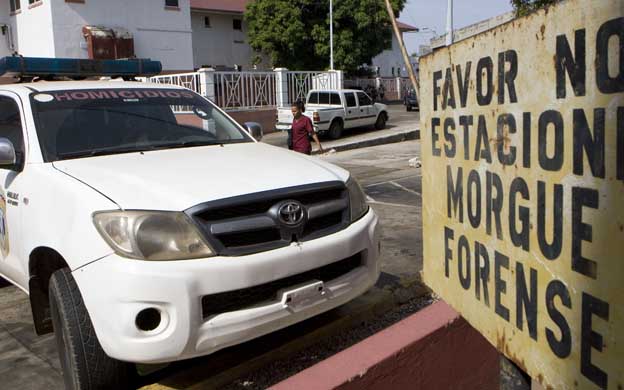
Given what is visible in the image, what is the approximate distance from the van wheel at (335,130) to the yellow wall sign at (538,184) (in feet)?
59.3

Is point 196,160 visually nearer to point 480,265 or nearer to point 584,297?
point 480,265

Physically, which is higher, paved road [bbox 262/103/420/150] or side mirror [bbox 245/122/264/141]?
side mirror [bbox 245/122/264/141]

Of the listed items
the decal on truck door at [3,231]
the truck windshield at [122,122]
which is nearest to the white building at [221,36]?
the truck windshield at [122,122]

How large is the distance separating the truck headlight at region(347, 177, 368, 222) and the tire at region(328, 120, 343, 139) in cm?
1628

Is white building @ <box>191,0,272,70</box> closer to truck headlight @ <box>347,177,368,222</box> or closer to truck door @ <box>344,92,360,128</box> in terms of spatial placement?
truck door @ <box>344,92,360,128</box>

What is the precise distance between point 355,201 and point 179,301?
4.37 ft

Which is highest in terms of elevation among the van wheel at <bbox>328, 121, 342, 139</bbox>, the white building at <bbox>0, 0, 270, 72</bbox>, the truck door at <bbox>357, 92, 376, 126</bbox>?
the white building at <bbox>0, 0, 270, 72</bbox>

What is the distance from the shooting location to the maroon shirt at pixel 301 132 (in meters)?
9.95

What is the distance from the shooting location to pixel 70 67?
5.03 meters

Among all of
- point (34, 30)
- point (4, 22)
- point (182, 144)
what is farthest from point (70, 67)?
point (4, 22)

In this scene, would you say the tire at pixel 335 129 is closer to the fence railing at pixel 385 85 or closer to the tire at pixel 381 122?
the tire at pixel 381 122

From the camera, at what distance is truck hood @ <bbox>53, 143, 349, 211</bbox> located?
9.59 ft

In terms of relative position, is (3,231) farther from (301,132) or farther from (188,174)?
(301,132)

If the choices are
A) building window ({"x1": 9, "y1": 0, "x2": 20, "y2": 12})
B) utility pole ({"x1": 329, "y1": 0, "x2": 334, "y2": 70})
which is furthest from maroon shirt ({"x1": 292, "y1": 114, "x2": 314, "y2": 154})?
building window ({"x1": 9, "y1": 0, "x2": 20, "y2": 12})
